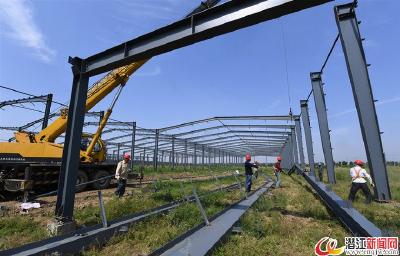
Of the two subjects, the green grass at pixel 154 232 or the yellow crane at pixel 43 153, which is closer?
the green grass at pixel 154 232

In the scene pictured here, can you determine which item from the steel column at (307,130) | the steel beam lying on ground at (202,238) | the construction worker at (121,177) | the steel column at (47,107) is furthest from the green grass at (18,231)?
the steel column at (307,130)

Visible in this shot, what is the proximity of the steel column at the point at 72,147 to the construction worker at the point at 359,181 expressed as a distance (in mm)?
8314

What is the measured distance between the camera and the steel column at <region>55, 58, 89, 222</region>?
24.1 ft

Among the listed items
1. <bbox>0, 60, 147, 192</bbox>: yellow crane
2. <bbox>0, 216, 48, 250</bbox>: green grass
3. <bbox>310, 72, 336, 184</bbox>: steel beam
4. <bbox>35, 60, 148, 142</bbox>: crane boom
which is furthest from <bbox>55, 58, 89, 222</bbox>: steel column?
<bbox>310, 72, 336, 184</bbox>: steel beam

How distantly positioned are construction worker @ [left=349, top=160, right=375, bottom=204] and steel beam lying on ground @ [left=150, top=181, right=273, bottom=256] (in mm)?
4507

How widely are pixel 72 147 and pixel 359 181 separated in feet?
27.9

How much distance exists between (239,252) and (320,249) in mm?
1424

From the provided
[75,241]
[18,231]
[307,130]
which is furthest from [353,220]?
[307,130]

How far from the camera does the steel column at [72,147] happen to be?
7344 millimetres

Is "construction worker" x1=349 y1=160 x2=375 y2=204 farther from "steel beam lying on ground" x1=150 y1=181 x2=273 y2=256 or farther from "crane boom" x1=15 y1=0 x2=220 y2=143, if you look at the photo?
"crane boom" x1=15 y1=0 x2=220 y2=143

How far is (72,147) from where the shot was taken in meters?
7.68

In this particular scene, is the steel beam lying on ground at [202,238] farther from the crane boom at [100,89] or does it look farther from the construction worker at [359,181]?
the crane boom at [100,89]

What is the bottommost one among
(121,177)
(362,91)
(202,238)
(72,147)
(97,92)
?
(202,238)

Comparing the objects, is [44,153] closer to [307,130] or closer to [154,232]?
[154,232]
